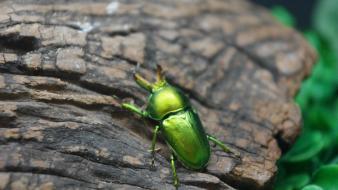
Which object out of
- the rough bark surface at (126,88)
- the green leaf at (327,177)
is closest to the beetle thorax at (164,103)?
the rough bark surface at (126,88)

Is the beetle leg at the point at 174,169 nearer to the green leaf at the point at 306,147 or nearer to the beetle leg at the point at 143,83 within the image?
the beetle leg at the point at 143,83

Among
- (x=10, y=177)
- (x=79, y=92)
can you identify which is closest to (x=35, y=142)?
(x=10, y=177)

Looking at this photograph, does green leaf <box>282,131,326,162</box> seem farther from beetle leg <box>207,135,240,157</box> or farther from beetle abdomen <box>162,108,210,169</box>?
beetle abdomen <box>162,108,210,169</box>

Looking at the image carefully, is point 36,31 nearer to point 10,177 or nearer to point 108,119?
point 108,119

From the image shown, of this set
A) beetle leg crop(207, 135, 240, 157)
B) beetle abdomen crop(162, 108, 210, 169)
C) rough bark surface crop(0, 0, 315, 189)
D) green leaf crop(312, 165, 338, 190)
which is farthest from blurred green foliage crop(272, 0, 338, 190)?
beetle abdomen crop(162, 108, 210, 169)

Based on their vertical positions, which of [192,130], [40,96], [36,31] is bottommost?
[192,130]

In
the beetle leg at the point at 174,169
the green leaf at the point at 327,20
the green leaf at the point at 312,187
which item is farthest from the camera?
the green leaf at the point at 327,20
